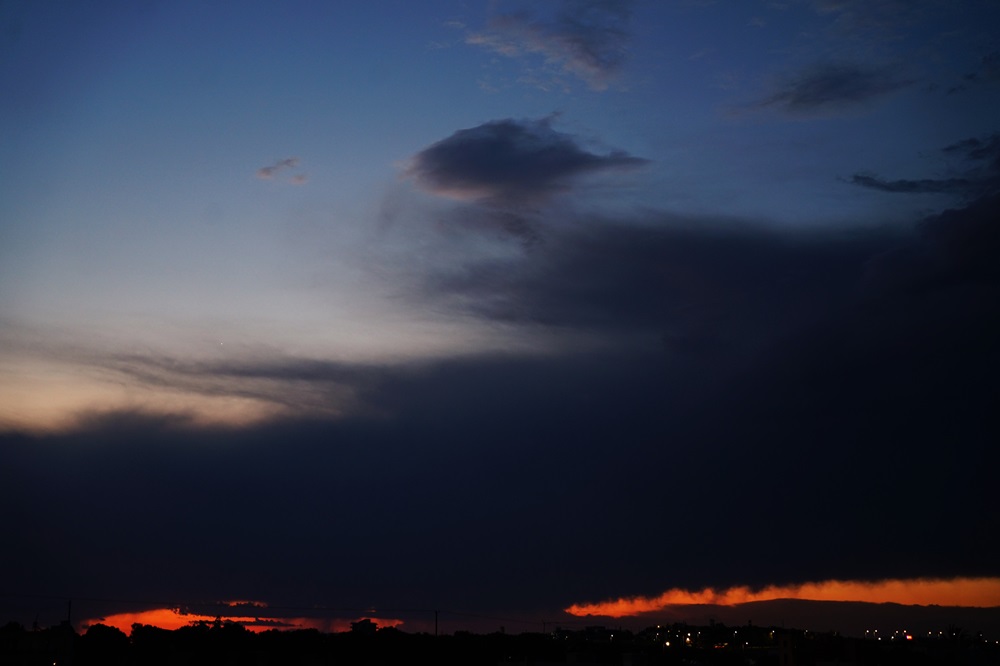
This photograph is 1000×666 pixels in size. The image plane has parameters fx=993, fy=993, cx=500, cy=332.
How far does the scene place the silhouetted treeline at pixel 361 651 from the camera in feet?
255

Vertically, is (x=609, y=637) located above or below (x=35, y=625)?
below

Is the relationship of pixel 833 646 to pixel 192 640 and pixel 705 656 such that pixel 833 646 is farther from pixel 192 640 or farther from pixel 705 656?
pixel 192 640

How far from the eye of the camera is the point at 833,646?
9281cm

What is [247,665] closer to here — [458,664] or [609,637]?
[458,664]

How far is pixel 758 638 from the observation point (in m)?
161

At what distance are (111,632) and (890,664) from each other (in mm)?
96464

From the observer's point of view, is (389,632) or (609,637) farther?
(609,637)

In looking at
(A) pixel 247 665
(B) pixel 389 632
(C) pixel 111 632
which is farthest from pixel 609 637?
(A) pixel 247 665

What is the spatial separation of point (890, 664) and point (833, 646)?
1192 cm

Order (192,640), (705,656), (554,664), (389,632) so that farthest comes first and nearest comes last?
(389,632) → (192,640) → (705,656) → (554,664)

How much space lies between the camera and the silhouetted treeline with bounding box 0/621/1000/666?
7781 cm

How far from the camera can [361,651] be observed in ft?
343

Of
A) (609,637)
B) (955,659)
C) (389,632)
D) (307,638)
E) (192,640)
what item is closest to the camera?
(955,659)

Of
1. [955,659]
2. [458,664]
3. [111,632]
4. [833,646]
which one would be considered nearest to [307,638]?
[111,632]
